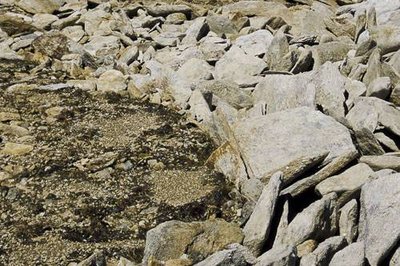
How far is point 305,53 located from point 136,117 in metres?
4.06

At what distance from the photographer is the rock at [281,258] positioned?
748 cm

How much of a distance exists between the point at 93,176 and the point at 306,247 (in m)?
4.08

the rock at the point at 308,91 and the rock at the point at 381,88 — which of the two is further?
the rock at the point at 381,88

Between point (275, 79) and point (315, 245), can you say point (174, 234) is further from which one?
point (275, 79)

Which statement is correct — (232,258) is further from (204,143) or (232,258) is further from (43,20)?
(43,20)

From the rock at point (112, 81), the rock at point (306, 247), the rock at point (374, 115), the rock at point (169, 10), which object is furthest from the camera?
the rock at point (169, 10)

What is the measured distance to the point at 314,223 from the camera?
8578 mm

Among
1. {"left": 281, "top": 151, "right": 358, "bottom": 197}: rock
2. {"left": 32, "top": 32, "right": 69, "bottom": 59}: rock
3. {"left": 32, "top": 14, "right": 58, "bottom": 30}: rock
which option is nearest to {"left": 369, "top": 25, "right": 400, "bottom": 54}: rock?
{"left": 281, "top": 151, "right": 358, "bottom": 197}: rock

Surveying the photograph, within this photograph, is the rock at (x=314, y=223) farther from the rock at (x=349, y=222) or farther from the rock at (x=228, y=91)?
the rock at (x=228, y=91)

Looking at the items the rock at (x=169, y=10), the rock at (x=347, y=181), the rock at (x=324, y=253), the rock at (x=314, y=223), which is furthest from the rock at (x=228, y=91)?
the rock at (x=169, y=10)

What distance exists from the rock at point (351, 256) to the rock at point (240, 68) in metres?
6.21

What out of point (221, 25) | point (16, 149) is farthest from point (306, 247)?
point (221, 25)

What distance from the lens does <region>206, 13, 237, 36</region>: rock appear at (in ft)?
57.9

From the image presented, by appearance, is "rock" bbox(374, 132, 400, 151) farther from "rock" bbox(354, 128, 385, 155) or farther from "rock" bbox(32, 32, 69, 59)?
"rock" bbox(32, 32, 69, 59)
